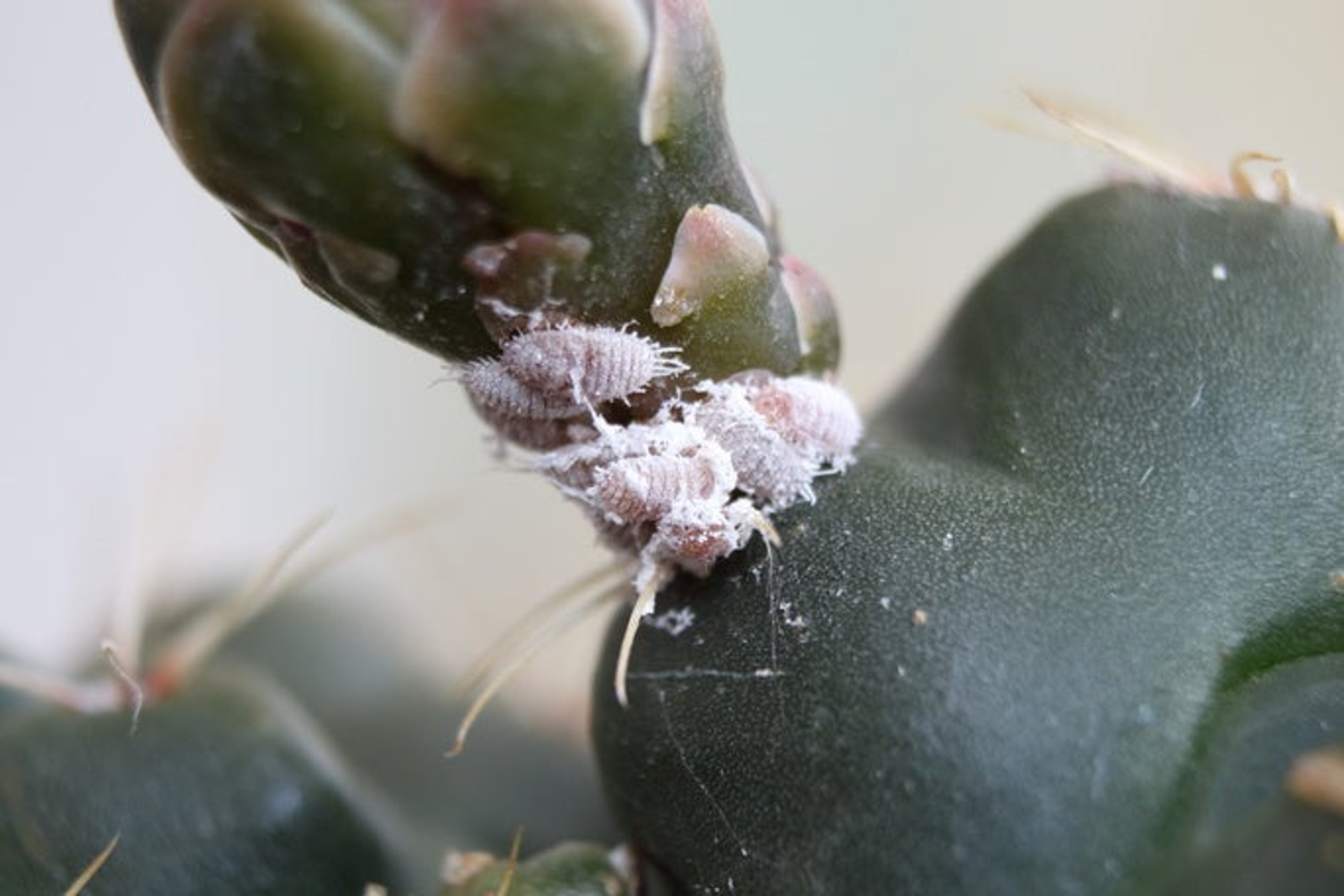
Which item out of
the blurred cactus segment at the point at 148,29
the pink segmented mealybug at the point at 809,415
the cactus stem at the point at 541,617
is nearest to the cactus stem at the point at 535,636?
the cactus stem at the point at 541,617

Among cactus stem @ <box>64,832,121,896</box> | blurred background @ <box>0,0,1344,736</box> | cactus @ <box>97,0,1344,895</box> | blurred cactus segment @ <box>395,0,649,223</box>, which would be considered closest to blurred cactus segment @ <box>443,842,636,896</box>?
cactus @ <box>97,0,1344,895</box>

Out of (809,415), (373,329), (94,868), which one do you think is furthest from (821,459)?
(373,329)

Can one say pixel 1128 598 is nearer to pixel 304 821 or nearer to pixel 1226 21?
pixel 304 821

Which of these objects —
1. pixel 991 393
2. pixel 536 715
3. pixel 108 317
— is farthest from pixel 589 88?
pixel 108 317

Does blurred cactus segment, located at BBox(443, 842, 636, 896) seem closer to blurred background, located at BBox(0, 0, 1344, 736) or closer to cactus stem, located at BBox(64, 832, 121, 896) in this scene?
cactus stem, located at BBox(64, 832, 121, 896)

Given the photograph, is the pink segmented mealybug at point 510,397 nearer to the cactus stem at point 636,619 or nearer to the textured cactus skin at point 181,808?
the cactus stem at point 636,619

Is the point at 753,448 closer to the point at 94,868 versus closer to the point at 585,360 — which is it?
the point at 585,360
